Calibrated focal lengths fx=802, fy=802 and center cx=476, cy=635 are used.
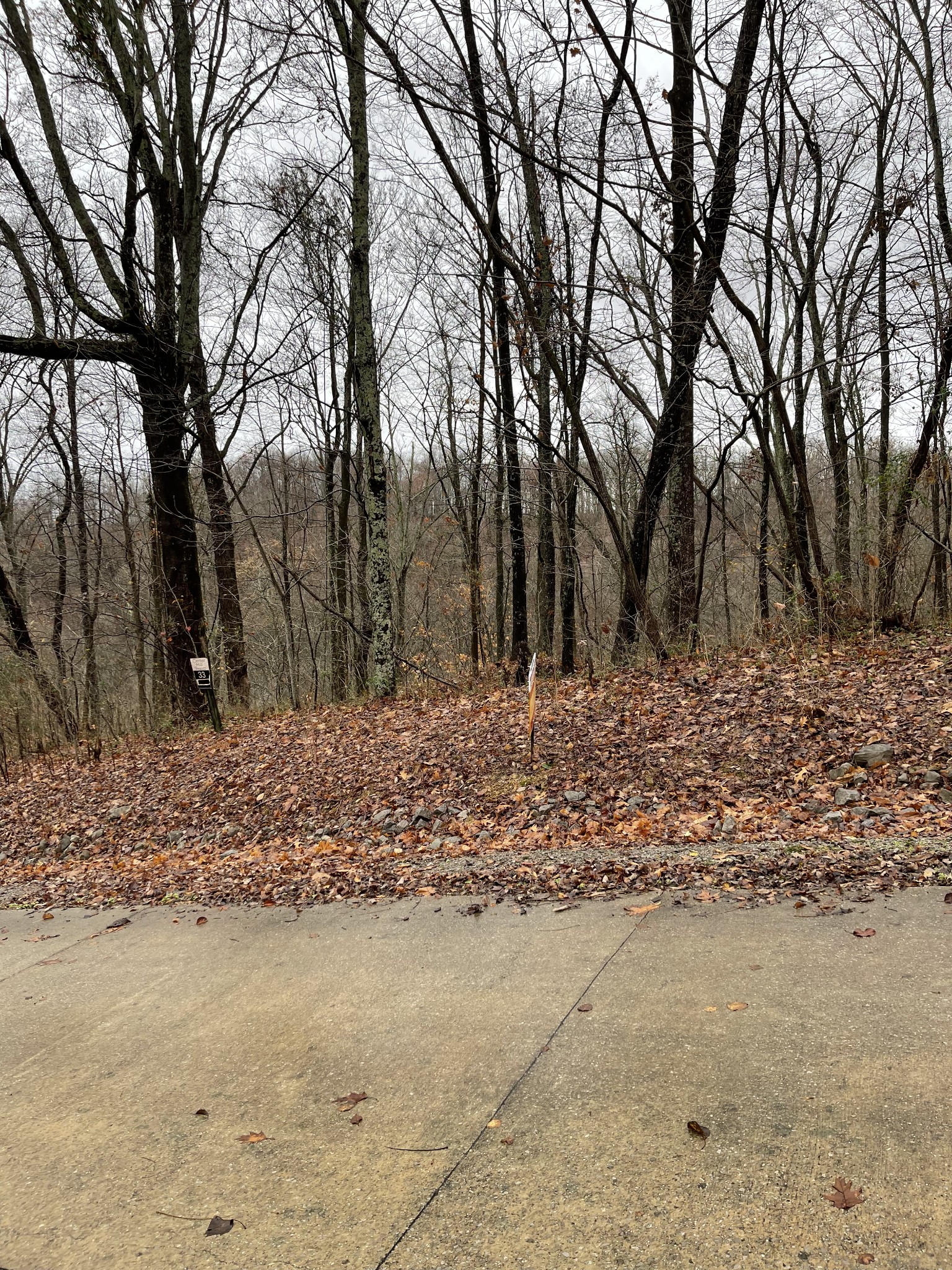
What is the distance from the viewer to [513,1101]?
2.68 m

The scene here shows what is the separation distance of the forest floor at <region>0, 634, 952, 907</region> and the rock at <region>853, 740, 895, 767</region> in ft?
0.21

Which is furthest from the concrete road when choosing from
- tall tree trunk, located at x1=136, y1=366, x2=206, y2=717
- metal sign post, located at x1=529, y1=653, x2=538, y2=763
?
tall tree trunk, located at x1=136, y1=366, x2=206, y2=717

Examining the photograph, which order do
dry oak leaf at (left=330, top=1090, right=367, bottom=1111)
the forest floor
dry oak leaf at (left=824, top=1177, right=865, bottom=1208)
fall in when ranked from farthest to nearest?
the forest floor < dry oak leaf at (left=330, top=1090, right=367, bottom=1111) < dry oak leaf at (left=824, top=1177, right=865, bottom=1208)

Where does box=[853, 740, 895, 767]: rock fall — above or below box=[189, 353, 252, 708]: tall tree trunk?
below

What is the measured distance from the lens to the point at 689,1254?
6.39ft

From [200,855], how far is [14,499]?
2092 centimetres

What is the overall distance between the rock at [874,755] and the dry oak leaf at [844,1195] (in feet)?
13.2

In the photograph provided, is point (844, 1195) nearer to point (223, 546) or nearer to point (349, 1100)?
point (349, 1100)

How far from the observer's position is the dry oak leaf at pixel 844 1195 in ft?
6.61

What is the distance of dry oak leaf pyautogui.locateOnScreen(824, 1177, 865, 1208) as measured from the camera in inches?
79.4

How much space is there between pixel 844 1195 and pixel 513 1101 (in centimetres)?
104

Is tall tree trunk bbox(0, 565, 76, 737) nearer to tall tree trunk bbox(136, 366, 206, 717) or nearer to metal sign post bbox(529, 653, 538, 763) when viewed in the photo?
tall tree trunk bbox(136, 366, 206, 717)

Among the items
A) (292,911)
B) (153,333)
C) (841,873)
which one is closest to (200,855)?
(292,911)

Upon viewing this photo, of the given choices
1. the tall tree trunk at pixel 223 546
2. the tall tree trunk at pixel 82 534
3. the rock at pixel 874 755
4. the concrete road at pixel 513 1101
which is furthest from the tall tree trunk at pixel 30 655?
the rock at pixel 874 755
